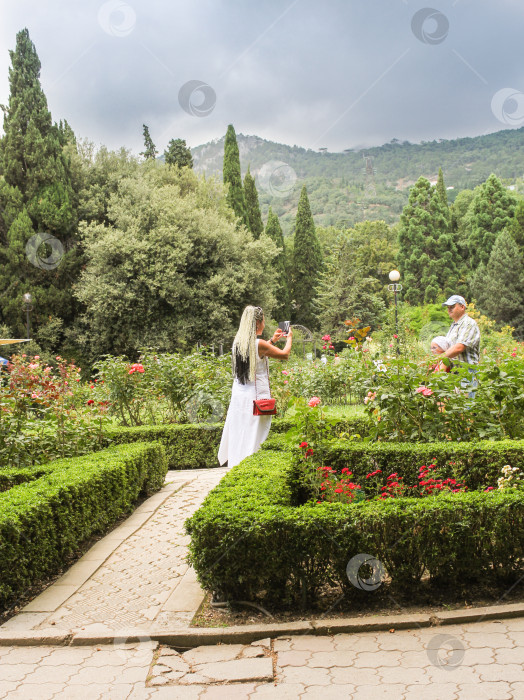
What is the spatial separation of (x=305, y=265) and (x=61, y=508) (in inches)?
1342

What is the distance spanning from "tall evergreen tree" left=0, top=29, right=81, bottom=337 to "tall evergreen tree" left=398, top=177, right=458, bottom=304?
817 inches

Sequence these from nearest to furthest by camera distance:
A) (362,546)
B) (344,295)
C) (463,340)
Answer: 1. (362,546)
2. (463,340)
3. (344,295)

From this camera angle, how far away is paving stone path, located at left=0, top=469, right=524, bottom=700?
90.4 inches

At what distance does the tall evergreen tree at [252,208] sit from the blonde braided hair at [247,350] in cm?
2850

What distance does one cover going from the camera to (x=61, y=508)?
3.96 m

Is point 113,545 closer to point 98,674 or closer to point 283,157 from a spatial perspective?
point 98,674

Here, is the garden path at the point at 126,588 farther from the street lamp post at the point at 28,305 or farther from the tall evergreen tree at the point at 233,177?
the tall evergreen tree at the point at 233,177

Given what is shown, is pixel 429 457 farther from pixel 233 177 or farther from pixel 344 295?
pixel 344 295

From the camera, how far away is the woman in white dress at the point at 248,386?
5.01 meters

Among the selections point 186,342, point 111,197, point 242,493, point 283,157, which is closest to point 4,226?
point 111,197

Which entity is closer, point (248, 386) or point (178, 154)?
point (248, 386)

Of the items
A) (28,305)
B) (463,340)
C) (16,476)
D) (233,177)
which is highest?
(233,177)

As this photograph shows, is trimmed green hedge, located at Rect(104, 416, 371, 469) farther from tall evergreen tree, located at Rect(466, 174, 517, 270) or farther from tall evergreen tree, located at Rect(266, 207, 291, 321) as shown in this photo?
tall evergreen tree, located at Rect(466, 174, 517, 270)

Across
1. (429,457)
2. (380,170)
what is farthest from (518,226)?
(380,170)
